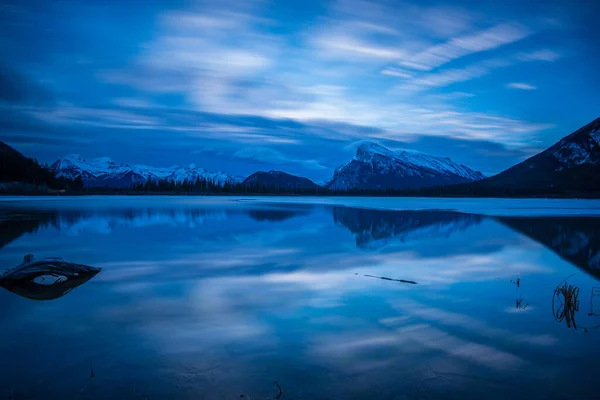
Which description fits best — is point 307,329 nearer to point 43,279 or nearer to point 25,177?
point 43,279

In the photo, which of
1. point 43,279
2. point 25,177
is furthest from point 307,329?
point 25,177

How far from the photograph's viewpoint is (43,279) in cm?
1088

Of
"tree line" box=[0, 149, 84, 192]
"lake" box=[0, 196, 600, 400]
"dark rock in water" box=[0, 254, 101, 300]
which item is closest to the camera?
"lake" box=[0, 196, 600, 400]

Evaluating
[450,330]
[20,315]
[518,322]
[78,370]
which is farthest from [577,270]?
[20,315]

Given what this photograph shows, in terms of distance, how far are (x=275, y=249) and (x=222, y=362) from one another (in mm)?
11534

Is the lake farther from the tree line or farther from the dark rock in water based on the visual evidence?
the tree line

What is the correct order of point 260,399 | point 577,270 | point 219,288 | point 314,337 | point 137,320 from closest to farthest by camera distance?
point 260,399 → point 314,337 → point 137,320 → point 219,288 → point 577,270

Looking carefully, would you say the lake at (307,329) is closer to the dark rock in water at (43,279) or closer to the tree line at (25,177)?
the dark rock in water at (43,279)

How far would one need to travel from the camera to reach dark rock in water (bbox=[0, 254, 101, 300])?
32.2 feet

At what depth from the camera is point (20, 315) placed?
802cm

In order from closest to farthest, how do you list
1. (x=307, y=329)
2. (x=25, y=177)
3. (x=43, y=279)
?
1. (x=307, y=329)
2. (x=43, y=279)
3. (x=25, y=177)

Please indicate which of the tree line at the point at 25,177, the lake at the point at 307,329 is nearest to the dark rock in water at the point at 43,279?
the lake at the point at 307,329

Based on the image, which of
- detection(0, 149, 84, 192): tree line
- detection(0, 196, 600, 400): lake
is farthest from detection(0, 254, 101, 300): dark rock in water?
detection(0, 149, 84, 192): tree line

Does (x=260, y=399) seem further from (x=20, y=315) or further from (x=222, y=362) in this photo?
(x=20, y=315)
